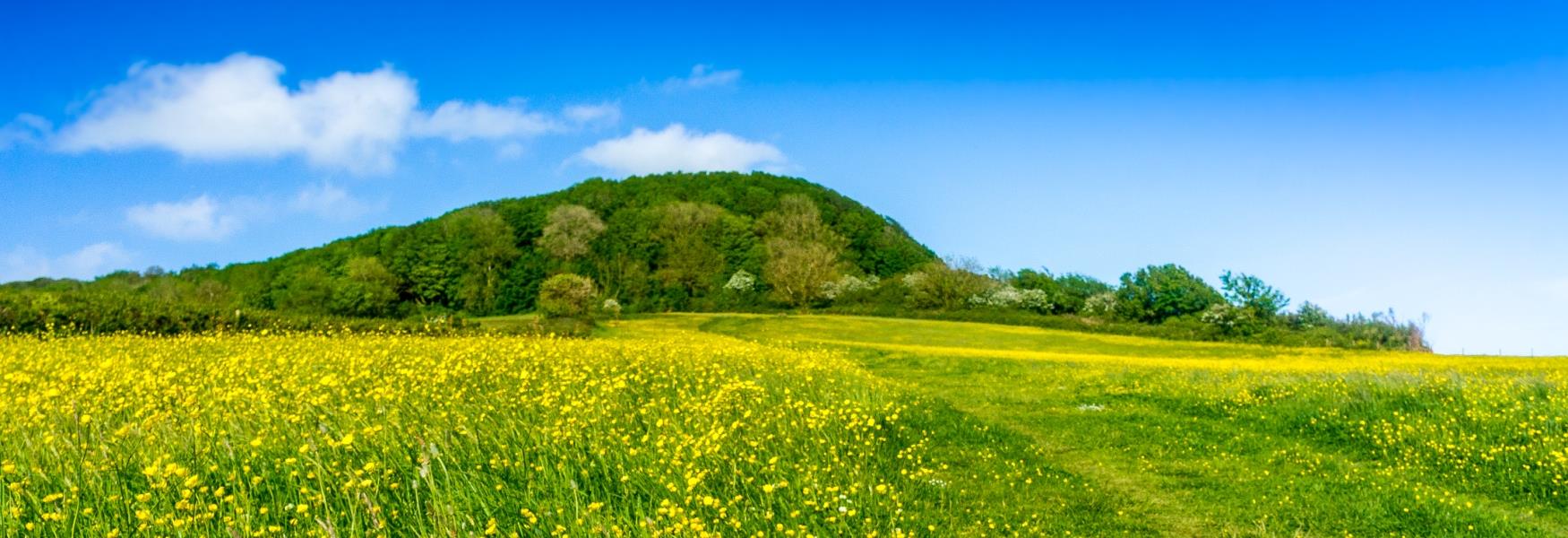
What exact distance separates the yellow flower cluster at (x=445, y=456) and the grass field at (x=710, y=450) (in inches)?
1.6

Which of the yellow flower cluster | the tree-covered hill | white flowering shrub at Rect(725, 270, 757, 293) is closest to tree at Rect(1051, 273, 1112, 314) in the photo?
the tree-covered hill

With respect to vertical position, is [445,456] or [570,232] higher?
[570,232]

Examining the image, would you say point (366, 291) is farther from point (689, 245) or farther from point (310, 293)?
point (689, 245)

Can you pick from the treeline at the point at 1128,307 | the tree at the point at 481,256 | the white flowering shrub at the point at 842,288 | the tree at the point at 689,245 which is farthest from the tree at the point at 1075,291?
the tree at the point at 481,256

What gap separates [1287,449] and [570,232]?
8571 centimetres

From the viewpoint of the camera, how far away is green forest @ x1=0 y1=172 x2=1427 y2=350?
48.6 meters

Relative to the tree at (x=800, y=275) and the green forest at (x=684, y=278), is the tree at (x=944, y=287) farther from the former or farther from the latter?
the tree at (x=800, y=275)

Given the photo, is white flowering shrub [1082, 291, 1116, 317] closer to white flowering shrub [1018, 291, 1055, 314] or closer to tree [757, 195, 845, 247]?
white flowering shrub [1018, 291, 1055, 314]

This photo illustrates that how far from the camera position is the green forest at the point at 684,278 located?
4856 cm

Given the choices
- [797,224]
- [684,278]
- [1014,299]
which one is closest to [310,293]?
[684,278]

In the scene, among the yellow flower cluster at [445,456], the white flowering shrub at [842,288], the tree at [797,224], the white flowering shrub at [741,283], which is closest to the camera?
the yellow flower cluster at [445,456]

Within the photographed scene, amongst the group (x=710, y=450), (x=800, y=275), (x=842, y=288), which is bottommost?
(x=710, y=450)

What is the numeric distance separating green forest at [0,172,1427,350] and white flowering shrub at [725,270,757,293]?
0.10m

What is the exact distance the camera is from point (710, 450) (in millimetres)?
7609
